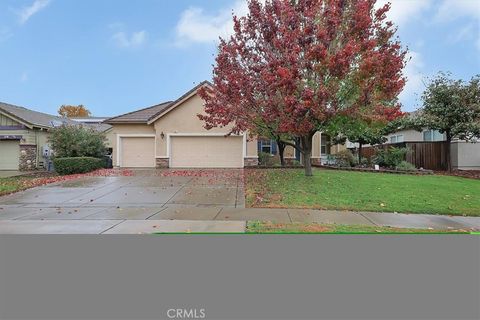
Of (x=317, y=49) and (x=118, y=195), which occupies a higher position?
(x=317, y=49)

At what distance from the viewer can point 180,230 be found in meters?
6.19

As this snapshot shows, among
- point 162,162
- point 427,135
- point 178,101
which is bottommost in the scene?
point 162,162

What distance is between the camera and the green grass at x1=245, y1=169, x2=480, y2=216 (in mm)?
8891

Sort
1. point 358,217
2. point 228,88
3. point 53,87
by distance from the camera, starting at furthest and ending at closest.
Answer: point 53,87, point 228,88, point 358,217

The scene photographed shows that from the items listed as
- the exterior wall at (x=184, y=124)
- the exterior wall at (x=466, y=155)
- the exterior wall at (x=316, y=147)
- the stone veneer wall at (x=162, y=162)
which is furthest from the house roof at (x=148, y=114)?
the exterior wall at (x=466, y=155)

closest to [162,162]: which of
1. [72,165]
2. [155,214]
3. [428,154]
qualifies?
[72,165]

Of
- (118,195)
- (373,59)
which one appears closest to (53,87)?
(118,195)

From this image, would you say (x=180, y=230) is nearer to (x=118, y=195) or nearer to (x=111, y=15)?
(x=118, y=195)

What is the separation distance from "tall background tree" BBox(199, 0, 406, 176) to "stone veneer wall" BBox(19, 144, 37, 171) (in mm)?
18609

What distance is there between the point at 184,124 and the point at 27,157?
12805 millimetres

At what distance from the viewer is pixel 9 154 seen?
77.2ft

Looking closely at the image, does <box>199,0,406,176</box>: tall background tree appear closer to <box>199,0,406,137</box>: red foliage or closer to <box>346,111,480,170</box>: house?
<box>199,0,406,137</box>: red foliage

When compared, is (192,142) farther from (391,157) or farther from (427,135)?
(427,135)

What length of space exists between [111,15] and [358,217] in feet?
36.4
